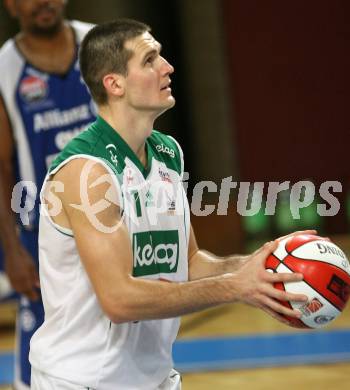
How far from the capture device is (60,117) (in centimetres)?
416

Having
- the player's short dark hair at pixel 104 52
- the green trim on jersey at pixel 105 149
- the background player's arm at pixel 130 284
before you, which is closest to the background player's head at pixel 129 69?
the player's short dark hair at pixel 104 52

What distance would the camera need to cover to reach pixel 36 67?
4.22 m

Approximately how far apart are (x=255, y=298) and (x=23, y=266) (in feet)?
5.85

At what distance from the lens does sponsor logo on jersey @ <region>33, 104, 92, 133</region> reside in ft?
13.6

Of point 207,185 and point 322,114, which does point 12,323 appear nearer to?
point 207,185

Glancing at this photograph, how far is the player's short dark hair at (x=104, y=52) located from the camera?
291 cm

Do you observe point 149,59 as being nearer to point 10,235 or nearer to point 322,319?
point 322,319

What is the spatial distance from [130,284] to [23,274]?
60.9 inches

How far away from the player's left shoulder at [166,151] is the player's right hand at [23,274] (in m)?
1.12

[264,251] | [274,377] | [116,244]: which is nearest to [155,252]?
[116,244]

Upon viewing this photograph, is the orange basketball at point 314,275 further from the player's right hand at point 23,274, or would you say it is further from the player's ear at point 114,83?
the player's right hand at point 23,274

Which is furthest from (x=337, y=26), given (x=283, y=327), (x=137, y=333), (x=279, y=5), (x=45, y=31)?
(x=137, y=333)

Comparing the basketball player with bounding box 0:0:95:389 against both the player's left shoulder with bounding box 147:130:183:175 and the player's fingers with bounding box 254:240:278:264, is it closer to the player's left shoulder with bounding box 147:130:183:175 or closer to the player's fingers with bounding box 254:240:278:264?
the player's left shoulder with bounding box 147:130:183:175

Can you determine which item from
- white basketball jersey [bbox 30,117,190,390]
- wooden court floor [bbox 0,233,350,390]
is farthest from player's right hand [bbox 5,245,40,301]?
wooden court floor [bbox 0,233,350,390]
